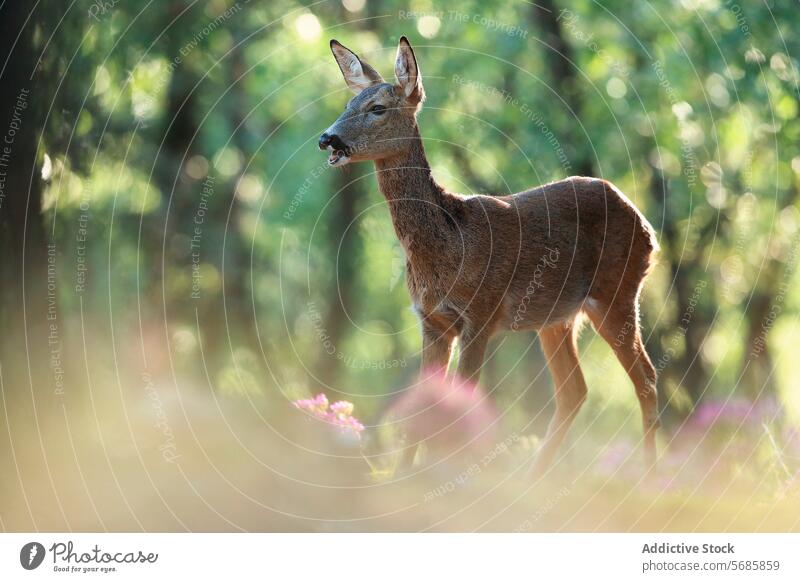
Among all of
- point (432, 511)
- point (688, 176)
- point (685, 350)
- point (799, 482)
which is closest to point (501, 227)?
point (432, 511)

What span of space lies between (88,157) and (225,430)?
11.9ft

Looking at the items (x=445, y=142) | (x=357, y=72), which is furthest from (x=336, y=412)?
(x=445, y=142)

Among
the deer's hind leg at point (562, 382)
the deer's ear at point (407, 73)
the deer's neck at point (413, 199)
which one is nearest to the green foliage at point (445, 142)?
the deer's hind leg at point (562, 382)

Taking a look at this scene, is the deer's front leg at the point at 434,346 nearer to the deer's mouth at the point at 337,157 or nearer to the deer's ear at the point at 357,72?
the deer's mouth at the point at 337,157

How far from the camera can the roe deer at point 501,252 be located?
8.38m

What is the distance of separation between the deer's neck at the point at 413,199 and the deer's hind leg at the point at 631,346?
178 centimetres

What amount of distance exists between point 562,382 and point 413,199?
Answer: 262cm

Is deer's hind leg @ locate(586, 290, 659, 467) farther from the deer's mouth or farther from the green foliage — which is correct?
the green foliage

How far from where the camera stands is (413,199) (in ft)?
28.2

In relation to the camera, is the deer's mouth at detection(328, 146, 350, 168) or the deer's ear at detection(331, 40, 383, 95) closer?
the deer's mouth at detection(328, 146, 350, 168)

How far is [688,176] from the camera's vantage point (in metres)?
15.4

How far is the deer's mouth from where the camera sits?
7906mm

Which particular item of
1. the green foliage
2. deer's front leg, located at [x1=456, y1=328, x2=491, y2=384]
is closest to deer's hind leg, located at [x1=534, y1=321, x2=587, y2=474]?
deer's front leg, located at [x1=456, y1=328, x2=491, y2=384]

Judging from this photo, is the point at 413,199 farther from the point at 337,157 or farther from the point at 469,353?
the point at 469,353
